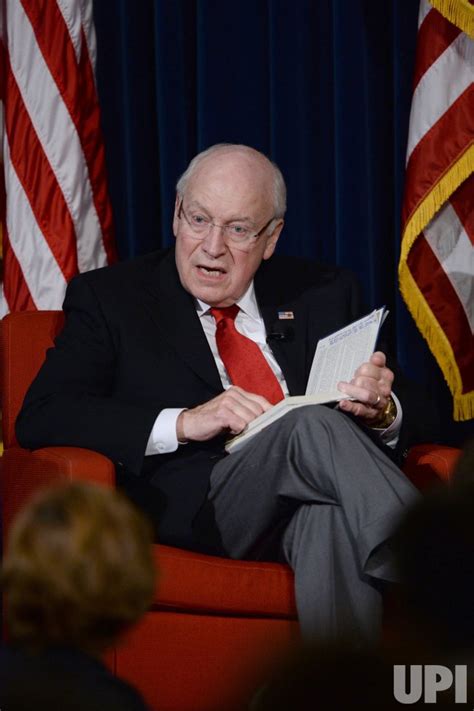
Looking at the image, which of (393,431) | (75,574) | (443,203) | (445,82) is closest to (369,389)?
(393,431)

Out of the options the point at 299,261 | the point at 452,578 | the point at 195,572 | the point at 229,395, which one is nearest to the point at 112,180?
the point at 299,261

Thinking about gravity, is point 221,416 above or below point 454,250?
below

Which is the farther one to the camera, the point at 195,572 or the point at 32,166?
the point at 32,166

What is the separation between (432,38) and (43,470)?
6.42ft

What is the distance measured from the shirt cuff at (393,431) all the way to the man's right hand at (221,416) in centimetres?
42

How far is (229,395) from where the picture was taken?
255cm

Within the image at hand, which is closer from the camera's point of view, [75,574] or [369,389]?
[75,574]

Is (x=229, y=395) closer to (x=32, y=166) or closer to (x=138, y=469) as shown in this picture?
(x=138, y=469)

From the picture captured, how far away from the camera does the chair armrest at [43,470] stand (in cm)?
243

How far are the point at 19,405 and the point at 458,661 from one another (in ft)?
Answer: 7.31

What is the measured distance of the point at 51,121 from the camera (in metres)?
3.54

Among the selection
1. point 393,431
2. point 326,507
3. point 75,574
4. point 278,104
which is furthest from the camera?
point 278,104

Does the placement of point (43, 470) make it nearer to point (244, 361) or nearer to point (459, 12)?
point (244, 361)

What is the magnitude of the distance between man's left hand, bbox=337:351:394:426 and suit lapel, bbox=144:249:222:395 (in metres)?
0.37
